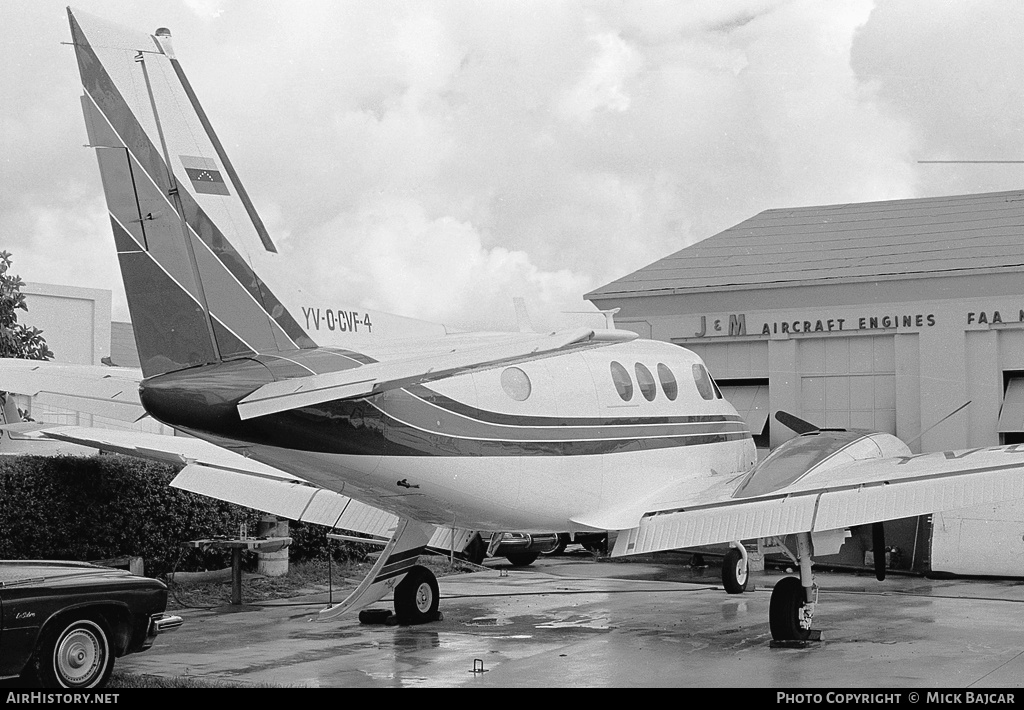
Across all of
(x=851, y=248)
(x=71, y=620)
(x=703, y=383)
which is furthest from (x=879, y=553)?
(x=851, y=248)

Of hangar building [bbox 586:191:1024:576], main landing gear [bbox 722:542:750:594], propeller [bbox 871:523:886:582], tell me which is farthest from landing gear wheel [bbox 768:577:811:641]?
hangar building [bbox 586:191:1024:576]

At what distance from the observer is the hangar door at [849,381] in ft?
72.9

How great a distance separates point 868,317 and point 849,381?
Answer: 4.56 feet

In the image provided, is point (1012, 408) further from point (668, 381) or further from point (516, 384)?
point (516, 384)

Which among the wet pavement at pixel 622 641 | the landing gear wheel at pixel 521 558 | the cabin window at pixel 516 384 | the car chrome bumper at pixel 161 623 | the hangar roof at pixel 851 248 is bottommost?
the wet pavement at pixel 622 641

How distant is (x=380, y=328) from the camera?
10875 mm

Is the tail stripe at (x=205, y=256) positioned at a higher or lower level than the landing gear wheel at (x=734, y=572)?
higher

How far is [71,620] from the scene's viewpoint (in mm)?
8758

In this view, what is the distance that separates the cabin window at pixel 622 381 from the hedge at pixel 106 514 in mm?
6737

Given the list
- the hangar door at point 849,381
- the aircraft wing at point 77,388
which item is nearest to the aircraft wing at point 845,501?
the aircraft wing at point 77,388

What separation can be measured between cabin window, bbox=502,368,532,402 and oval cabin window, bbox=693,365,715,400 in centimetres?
345

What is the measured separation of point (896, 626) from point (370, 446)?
21.5ft

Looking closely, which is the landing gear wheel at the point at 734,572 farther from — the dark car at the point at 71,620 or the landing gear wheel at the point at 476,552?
the dark car at the point at 71,620

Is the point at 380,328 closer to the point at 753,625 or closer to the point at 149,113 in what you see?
the point at 149,113
